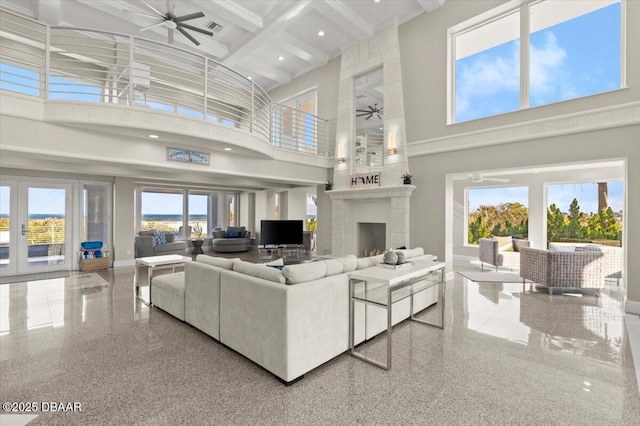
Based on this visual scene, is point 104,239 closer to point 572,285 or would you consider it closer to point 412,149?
point 412,149

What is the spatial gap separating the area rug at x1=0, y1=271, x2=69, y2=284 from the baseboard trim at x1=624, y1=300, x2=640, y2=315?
10587mm

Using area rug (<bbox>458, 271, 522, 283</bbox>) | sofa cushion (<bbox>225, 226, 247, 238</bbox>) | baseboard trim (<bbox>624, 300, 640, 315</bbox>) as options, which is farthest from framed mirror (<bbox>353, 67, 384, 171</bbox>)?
sofa cushion (<bbox>225, 226, 247, 238</bbox>)

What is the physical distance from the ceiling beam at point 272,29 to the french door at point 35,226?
18.6 ft

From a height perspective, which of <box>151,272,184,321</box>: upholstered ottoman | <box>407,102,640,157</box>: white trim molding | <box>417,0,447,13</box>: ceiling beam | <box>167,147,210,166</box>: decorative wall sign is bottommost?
<box>151,272,184,321</box>: upholstered ottoman

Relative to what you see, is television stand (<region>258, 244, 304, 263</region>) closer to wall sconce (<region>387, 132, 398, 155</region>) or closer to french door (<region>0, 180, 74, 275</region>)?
wall sconce (<region>387, 132, 398, 155</region>)

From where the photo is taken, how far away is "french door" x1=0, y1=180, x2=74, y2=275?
22.3ft

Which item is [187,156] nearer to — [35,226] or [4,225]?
[35,226]

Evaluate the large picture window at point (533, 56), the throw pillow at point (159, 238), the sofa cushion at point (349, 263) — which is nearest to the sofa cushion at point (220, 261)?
the sofa cushion at point (349, 263)

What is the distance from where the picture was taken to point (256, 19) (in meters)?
7.20

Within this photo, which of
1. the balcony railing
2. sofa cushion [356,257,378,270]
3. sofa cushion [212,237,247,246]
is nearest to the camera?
sofa cushion [356,257,378,270]

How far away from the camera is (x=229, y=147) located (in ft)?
18.5

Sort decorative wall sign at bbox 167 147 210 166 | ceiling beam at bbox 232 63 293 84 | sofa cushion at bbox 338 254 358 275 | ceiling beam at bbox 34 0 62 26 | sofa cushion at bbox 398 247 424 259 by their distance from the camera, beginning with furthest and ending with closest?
1. ceiling beam at bbox 232 63 293 84
2. ceiling beam at bbox 34 0 62 26
3. decorative wall sign at bbox 167 147 210 166
4. sofa cushion at bbox 398 247 424 259
5. sofa cushion at bbox 338 254 358 275

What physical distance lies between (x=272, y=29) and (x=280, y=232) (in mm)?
5170

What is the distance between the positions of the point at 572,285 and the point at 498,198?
473 cm
